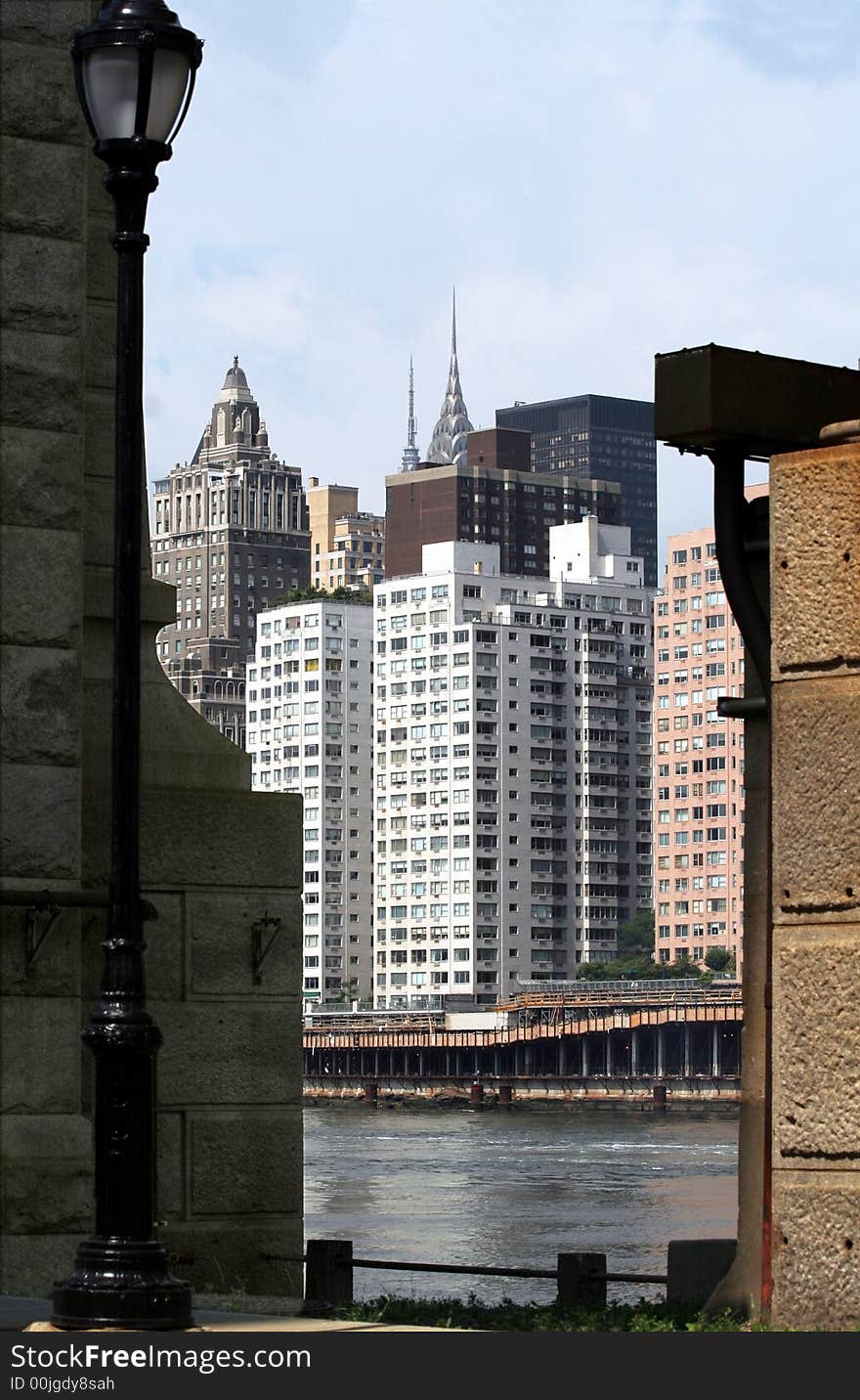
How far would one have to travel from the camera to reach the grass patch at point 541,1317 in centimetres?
1148

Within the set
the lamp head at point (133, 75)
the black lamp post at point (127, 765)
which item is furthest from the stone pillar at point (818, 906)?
the lamp head at point (133, 75)

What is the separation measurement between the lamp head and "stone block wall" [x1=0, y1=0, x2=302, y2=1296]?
372 centimetres

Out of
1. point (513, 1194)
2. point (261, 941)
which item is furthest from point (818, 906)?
point (513, 1194)

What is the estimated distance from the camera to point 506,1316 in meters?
15.0

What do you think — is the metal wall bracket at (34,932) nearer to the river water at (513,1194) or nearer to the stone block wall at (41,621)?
the stone block wall at (41,621)

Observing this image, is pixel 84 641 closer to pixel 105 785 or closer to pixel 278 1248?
pixel 105 785

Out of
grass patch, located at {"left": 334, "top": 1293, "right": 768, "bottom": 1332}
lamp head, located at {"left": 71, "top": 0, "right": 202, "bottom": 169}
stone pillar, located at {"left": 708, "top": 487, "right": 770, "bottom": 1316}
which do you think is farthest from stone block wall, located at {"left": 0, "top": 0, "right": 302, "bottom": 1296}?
stone pillar, located at {"left": 708, "top": 487, "right": 770, "bottom": 1316}

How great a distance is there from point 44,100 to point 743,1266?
8.62m

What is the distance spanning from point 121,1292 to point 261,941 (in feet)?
18.2

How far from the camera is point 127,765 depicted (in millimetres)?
11711

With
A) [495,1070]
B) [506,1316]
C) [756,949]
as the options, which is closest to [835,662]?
[756,949]

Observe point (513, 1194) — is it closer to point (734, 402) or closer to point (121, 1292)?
point (121, 1292)

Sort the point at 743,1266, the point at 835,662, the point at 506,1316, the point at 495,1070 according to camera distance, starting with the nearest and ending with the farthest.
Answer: the point at 835,662 → the point at 743,1266 → the point at 506,1316 → the point at 495,1070

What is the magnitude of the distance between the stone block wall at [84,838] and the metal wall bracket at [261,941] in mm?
37
